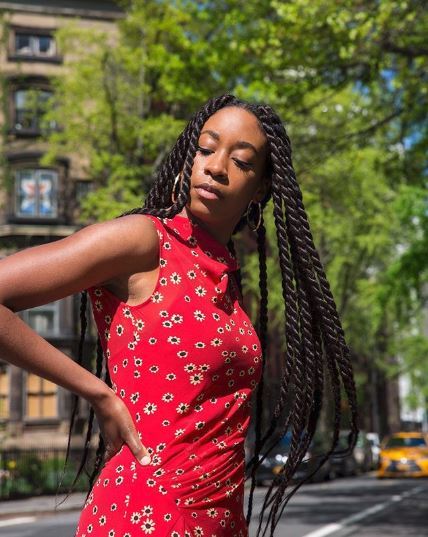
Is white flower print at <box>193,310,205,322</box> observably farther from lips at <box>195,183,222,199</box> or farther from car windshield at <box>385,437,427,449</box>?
car windshield at <box>385,437,427,449</box>

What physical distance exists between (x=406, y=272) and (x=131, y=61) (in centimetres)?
1080

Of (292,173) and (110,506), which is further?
(292,173)

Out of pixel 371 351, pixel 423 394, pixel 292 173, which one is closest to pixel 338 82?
pixel 292 173

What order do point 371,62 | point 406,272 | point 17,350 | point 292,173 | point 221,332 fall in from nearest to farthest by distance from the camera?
1. point 17,350
2. point 221,332
3. point 292,173
4. point 371,62
5. point 406,272

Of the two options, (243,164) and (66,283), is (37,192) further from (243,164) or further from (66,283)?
(66,283)

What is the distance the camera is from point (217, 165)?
92.7 inches

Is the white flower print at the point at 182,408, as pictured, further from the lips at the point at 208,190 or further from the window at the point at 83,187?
the window at the point at 83,187

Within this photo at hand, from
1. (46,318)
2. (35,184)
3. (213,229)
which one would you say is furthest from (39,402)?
(213,229)

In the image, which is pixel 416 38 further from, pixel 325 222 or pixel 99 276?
pixel 325 222

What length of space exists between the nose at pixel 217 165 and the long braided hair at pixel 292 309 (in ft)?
0.18

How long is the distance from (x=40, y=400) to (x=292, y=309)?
33690 mm

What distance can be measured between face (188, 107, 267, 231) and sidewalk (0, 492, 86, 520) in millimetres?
17970

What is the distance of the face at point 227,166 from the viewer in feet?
7.76

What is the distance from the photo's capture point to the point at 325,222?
108ft
